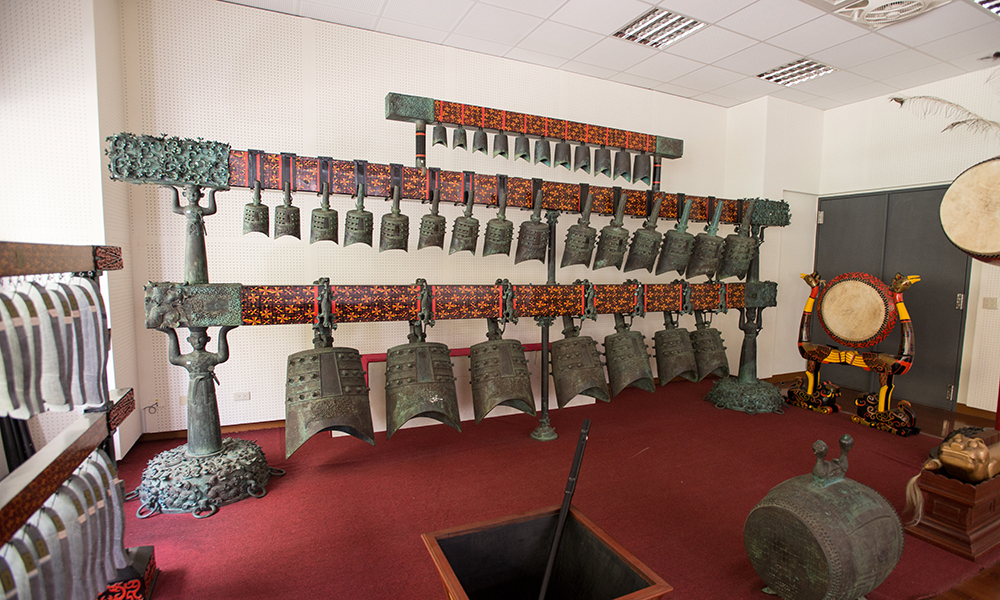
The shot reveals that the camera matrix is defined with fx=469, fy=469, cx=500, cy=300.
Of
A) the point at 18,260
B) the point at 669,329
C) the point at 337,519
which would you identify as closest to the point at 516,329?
the point at 669,329

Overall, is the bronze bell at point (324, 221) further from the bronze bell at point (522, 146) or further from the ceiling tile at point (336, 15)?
the ceiling tile at point (336, 15)

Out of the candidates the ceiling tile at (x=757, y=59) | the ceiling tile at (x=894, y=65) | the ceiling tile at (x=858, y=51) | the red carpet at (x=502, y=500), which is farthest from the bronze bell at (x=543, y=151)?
the ceiling tile at (x=894, y=65)

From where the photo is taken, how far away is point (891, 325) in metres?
4.50

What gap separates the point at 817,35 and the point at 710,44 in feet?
2.96

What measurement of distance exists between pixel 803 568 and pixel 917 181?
5438mm

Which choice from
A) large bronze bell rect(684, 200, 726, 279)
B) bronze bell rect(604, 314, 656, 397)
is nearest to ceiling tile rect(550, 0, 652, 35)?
large bronze bell rect(684, 200, 726, 279)

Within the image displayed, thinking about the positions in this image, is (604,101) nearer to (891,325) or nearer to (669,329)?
(669,329)

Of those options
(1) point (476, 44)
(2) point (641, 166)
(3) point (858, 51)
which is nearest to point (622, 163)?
(2) point (641, 166)

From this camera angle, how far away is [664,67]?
507 centimetres

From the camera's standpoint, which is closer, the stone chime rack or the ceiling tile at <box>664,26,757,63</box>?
the stone chime rack

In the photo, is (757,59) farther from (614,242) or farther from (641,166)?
(614,242)

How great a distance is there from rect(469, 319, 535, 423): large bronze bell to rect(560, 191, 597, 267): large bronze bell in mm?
870

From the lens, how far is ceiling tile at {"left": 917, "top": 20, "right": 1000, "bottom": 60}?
4.08 m

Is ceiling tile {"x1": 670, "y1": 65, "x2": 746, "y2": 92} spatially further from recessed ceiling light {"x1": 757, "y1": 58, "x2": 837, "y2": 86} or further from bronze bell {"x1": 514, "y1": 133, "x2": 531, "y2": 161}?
bronze bell {"x1": 514, "y1": 133, "x2": 531, "y2": 161}
